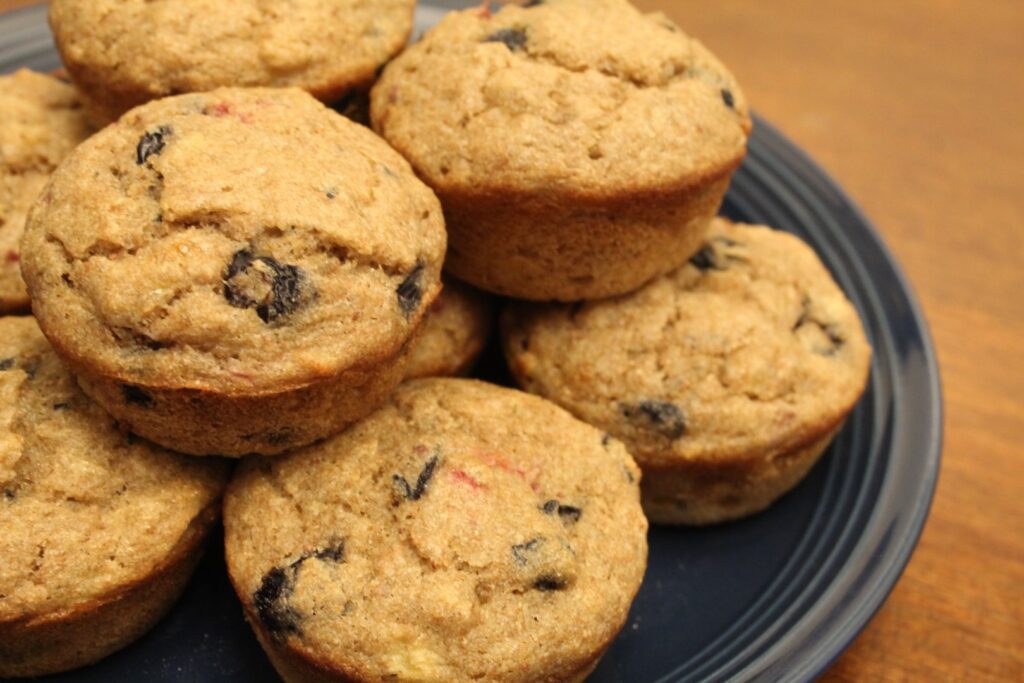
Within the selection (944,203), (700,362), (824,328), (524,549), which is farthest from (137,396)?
(944,203)

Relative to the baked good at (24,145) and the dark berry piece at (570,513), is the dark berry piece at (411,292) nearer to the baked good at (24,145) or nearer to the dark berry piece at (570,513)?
the dark berry piece at (570,513)

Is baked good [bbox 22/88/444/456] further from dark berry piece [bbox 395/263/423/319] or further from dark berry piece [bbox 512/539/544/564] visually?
dark berry piece [bbox 512/539/544/564]

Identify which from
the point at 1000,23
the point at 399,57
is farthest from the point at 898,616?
the point at 1000,23

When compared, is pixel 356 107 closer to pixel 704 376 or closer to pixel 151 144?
pixel 151 144

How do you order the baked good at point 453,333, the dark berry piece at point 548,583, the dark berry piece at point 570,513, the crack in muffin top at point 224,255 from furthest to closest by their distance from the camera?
1. the baked good at point 453,333
2. the dark berry piece at point 570,513
3. the dark berry piece at point 548,583
4. the crack in muffin top at point 224,255

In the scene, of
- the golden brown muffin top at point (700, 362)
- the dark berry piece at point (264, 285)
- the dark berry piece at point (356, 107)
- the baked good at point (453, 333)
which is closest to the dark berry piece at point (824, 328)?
the golden brown muffin top at point (700, 362)

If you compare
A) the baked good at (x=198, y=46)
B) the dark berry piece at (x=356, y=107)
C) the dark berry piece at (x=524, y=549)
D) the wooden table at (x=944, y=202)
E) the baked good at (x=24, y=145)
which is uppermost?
the baked good at (x=198, y=46)

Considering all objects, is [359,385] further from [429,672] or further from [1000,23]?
[1000,23]
